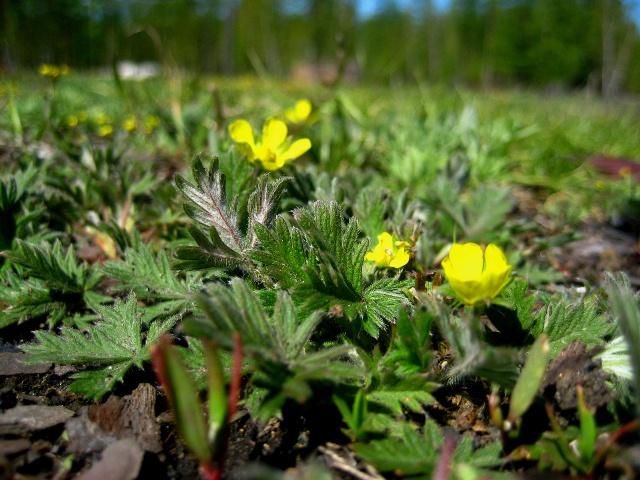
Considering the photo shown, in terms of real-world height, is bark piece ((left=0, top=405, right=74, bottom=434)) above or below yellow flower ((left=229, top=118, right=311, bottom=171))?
below

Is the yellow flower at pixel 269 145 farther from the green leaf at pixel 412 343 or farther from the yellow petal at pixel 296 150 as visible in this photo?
the green leaf at pixel 412 343

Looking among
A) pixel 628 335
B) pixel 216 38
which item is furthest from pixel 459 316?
pixel 216 38

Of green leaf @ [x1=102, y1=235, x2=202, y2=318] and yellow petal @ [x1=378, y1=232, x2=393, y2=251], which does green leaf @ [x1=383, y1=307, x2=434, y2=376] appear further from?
green leaf @ [x1=102, y1=235, x2=202, y2=318]

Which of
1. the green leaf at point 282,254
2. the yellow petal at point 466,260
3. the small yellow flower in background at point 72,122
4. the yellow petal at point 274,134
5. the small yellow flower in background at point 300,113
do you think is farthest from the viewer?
the small yellow flower in background at point 72,122

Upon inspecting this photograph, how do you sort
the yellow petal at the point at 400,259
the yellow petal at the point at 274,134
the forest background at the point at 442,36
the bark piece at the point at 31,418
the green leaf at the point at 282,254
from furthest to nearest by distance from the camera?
the forest background at the point at 442,36, the yellow petal at the point at 274,134, the yellow petal at the point at 400,259, the green leaf at the point at 282,254, the bark piece at the point at 31,418

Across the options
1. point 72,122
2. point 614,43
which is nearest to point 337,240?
point 72,122

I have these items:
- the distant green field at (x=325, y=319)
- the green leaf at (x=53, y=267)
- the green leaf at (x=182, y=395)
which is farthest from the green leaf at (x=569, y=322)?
the green leaf at (x=53, y=267)

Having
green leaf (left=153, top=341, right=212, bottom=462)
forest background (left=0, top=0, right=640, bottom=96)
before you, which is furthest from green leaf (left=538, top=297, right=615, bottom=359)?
forest background (left=0, top=0, right=640, bottom=96)

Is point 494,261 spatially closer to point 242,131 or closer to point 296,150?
point 296,150
